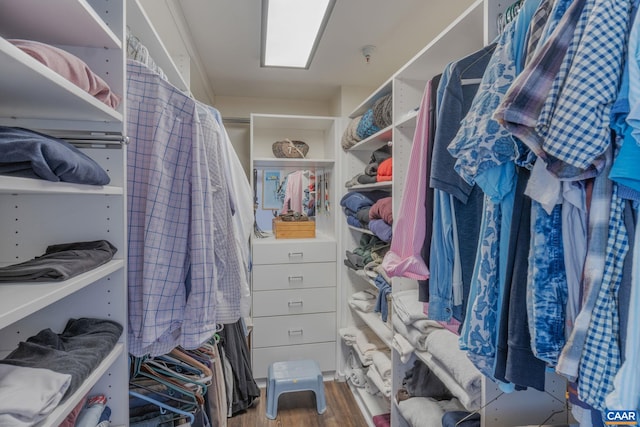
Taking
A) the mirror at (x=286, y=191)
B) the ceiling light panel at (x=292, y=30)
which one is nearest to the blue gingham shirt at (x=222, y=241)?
the ceiling light panel at (x=292, y=30)

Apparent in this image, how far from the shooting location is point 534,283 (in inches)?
23.4

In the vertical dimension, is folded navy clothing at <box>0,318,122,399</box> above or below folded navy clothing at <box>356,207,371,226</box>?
below

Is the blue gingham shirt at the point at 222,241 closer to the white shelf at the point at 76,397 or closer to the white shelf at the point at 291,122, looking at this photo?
the white shelf at the point at 76,397

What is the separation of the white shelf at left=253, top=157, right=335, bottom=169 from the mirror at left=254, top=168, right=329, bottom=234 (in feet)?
0.12

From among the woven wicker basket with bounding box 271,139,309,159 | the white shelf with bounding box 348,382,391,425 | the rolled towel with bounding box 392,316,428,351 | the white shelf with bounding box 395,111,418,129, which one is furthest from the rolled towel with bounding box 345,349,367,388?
the white shelf with bounding box 395,111,418,129

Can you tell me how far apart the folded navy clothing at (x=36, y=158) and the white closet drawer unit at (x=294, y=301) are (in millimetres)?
1899

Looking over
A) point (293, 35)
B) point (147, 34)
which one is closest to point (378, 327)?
point (293, 35)

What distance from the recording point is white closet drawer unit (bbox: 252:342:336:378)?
2.44 metres

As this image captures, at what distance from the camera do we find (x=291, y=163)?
2.72m

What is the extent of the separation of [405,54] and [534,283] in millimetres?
→ 1838

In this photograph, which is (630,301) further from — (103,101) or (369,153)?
(369,153)

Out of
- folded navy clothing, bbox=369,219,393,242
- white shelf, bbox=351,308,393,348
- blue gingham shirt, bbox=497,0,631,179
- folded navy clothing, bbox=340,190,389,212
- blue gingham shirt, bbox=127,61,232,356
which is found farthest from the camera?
folded navy clothing, bbox=340,190,389,212

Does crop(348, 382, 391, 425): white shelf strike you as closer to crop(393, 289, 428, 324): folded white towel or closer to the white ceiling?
crop(393, 289, 428, 324): folded white towel

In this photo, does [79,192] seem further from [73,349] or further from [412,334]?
[412,334]
